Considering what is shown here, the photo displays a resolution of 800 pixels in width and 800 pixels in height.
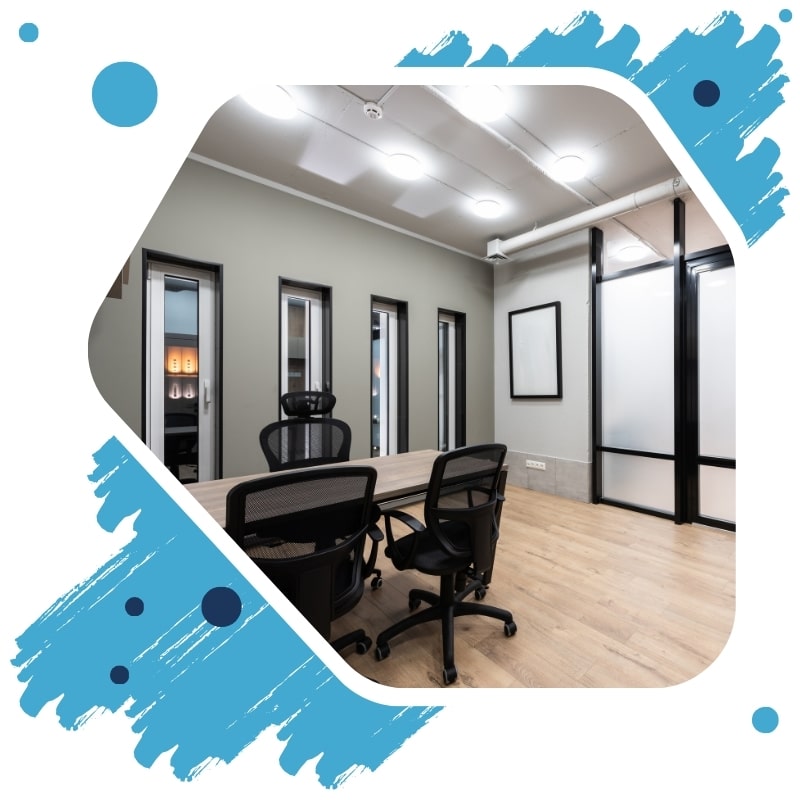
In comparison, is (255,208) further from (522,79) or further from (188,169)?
(522,79)

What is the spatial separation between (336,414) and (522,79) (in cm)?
275

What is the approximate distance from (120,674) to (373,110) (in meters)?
2.58

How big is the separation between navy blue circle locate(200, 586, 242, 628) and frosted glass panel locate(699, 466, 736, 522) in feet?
11.7

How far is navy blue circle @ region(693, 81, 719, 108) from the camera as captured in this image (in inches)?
25.5

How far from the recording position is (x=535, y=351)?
13.3 ft

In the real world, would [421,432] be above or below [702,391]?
below

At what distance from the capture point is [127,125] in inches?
24.1

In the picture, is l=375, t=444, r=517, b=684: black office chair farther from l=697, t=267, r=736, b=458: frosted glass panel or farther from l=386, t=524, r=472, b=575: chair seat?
l=697, t=267, r=736, b=458: frosted glass panel

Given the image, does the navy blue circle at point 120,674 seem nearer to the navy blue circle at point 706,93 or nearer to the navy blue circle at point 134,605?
the navy blue circle at point 134,605

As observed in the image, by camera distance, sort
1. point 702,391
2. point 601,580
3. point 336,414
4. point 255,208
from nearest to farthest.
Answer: point 601,580 < point 255,208 < point 702,391 < point 336,414

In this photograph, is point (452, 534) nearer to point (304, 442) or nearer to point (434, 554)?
point (434, 554)

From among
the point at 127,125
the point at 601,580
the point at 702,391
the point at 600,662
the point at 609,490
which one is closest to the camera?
the point at 127,125

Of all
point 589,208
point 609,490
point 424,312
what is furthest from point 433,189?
point 609,490

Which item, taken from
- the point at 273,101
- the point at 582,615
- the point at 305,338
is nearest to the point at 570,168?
the point at 273,101
